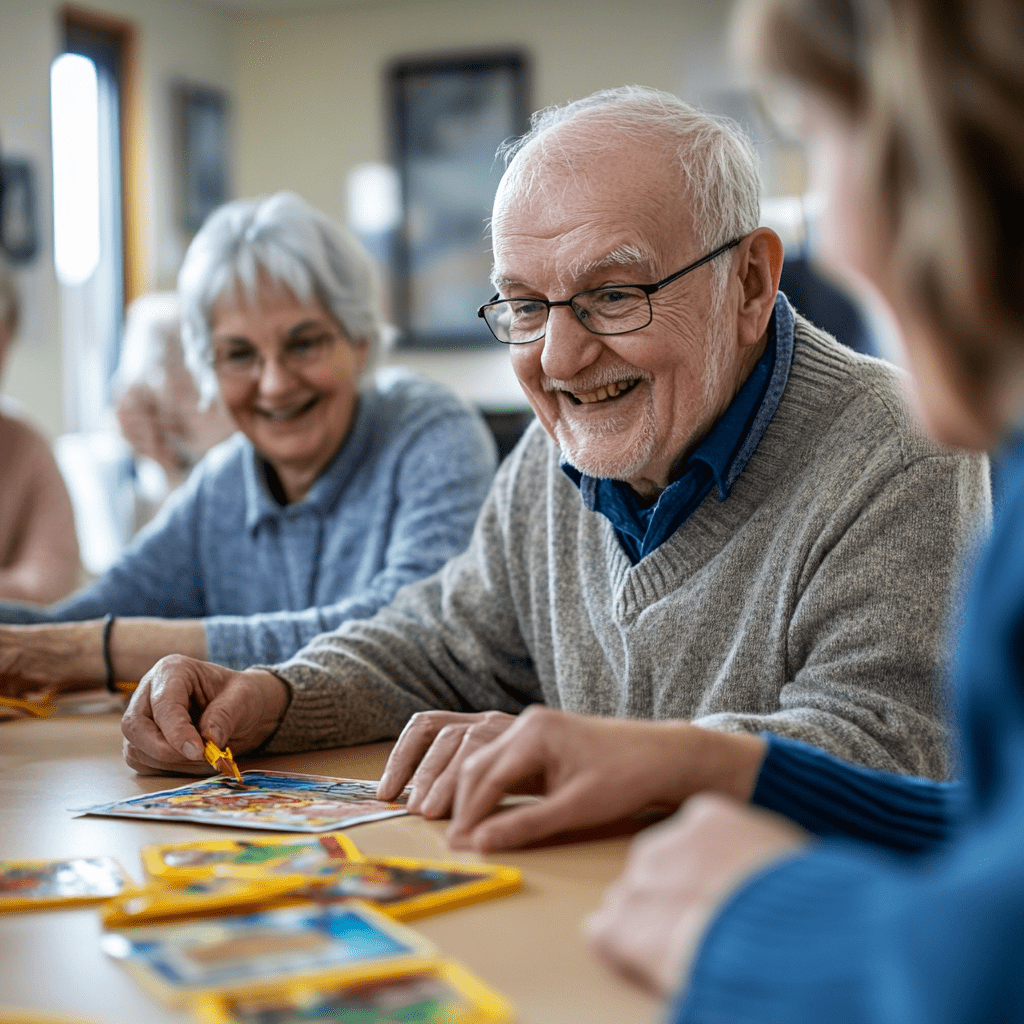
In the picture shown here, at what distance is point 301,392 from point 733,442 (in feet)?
3.43

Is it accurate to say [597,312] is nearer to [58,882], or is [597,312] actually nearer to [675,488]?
[675,488]

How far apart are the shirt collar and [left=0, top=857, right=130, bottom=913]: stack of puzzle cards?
4.20 ft

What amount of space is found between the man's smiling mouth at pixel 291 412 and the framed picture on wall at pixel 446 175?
3930 mm

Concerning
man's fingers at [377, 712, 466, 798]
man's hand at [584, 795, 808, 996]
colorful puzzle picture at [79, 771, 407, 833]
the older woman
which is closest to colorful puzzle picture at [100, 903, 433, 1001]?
man's hand at [584, 795, 808, 996]

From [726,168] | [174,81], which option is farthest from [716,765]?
[174,81]

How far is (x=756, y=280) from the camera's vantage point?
4.81 feet

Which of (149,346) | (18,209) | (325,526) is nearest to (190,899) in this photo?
(325,526)

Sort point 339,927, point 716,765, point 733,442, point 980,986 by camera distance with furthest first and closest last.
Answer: point 733,442 < point 716,765 < point 339,927 < point 980,986

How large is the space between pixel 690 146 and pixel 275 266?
1000 millimetres

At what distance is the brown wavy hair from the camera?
21.8 inches

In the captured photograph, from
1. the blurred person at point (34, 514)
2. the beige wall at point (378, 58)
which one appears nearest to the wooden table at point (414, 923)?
the blurred person at point (34, 514)

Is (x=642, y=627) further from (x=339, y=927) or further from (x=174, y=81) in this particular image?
(x=174, y=81)

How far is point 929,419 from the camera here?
2.11 feet

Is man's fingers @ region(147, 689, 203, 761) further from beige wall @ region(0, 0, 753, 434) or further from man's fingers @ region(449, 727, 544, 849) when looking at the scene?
beige wall @ region(0, 0, 753, 434)
